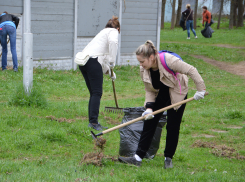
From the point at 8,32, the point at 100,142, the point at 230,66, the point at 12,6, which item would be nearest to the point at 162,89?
the point at 100,142

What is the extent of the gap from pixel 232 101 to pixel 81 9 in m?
6.12

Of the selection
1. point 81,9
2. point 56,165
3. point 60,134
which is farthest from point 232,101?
point 81,9

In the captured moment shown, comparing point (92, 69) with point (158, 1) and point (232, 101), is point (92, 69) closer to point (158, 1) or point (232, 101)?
point (232, 101)

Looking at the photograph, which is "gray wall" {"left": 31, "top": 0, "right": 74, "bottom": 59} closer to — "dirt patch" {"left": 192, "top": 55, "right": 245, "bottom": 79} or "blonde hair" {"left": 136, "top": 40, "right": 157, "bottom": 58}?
"dirt patch" {"left": 192, "top": 55, "right": 245, "bottom": 79}

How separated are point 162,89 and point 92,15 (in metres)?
8.26

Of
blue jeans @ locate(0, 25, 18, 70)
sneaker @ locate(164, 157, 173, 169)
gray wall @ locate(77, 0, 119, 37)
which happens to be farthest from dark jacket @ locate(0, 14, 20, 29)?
sneaker @ locate(164, 157, 173, 169)

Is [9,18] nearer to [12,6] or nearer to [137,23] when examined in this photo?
[12,6]

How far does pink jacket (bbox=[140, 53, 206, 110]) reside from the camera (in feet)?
11.7

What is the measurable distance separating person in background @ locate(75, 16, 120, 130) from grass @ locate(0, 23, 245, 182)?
1.18 feet

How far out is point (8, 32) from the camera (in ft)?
30.7

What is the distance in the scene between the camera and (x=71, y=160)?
160 inches

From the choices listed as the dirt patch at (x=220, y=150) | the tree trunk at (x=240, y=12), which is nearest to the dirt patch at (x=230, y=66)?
the dirt patch at (x=220, y=150)

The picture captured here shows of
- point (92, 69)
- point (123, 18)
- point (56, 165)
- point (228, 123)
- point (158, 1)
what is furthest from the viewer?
point (158, 1)

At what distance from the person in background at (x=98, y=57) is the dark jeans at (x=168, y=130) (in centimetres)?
143
